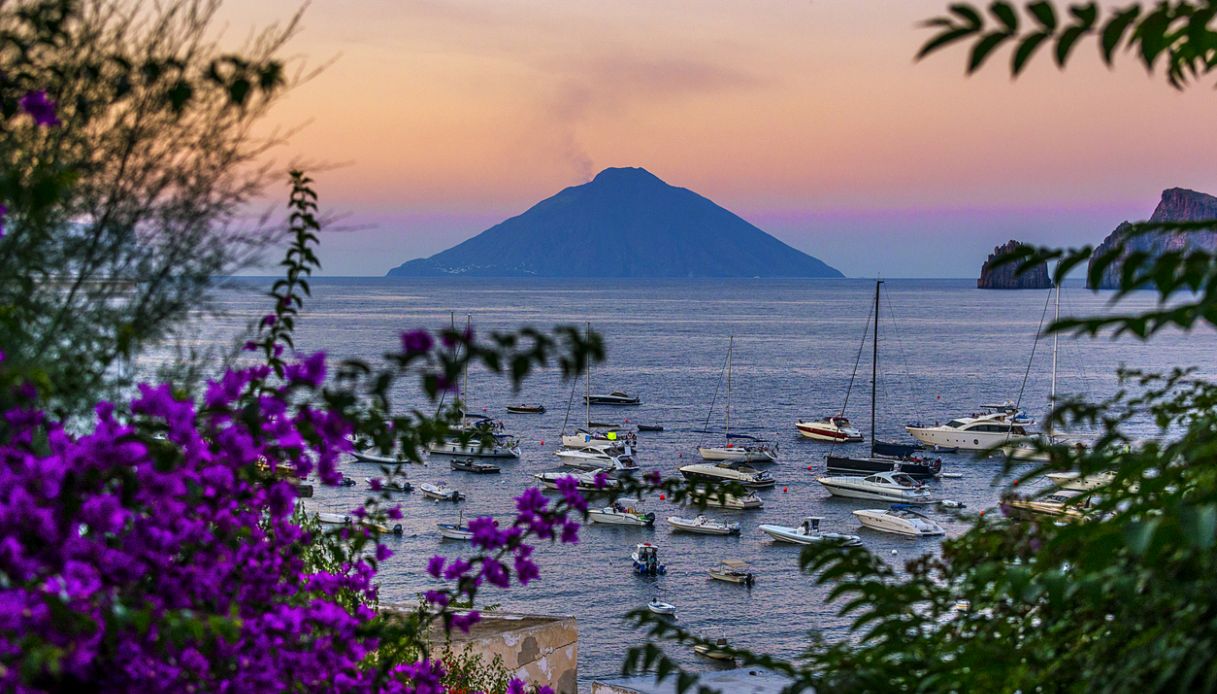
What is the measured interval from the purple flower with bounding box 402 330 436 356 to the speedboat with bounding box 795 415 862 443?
64.1 m

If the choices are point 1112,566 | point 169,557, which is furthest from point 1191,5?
point 169,557

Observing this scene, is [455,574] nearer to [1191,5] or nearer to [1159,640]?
[1159,640]

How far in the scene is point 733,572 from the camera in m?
39.8

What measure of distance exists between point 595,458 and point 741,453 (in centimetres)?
764

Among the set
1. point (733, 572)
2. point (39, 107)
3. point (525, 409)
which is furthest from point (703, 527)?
point (39, 107)

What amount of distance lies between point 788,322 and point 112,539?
151m

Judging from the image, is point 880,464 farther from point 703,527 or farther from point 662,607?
point 662,607

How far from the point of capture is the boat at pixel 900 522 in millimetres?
45244

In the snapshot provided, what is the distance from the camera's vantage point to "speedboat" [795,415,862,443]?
65.2 meters

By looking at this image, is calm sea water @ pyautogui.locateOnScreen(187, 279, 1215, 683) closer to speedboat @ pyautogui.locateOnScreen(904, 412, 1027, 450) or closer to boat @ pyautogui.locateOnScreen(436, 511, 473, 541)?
boat @ pyautogui.locateOnScreen(436, 511, 473, 541)

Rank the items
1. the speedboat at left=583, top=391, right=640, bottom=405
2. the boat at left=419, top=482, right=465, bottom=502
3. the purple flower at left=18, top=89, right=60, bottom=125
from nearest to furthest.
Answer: the purple flower at left=18, top=89, right=60, bottom=125, the boat at left=419, top=482, right=465, bottom=502, the speedboat at left=583, top=391, right=640, bottom=405

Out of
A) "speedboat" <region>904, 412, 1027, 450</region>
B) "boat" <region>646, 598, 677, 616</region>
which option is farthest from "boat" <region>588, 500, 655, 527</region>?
"speedboat" <region>904, 412, 1027, 450</region>

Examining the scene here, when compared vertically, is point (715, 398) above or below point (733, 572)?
above

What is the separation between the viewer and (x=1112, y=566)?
2133 millimetres
